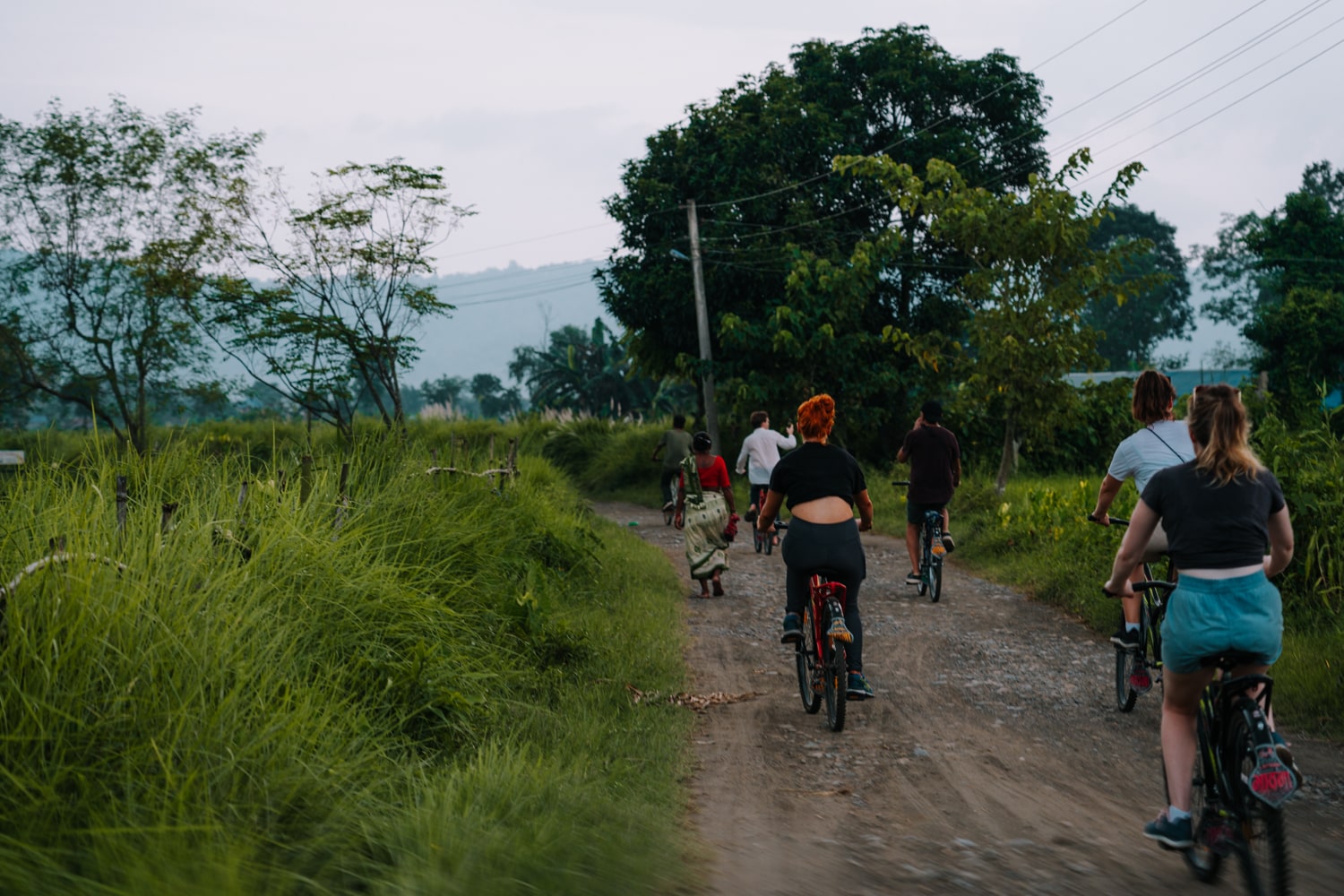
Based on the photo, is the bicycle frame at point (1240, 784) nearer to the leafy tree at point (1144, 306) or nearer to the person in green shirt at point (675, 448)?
the person in green shirt at point (675, 448)

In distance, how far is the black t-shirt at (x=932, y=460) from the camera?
Result: 11461 mm

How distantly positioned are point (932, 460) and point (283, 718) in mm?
8411

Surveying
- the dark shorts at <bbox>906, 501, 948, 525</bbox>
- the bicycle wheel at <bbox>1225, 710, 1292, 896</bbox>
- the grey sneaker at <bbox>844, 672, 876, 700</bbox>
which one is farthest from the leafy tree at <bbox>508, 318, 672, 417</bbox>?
the bicycle wheel at <bbox>1225, 710, 1292, 896</bbox>

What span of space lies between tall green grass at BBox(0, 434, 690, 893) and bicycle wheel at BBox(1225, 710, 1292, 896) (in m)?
1.94

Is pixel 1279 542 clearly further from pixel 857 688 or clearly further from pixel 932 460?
pixel 932 460

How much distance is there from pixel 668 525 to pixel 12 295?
18.5 meters

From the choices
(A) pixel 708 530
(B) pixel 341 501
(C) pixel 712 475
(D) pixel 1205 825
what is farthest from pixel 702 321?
(D) pixel 1205 825

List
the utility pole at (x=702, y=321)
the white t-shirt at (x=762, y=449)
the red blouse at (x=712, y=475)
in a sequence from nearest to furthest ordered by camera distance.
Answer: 1. the red blouse at (x=712, y=475)
2. the white t-shirt at (x=762, y=449)
3. the utility pole at (x=702, y=321)

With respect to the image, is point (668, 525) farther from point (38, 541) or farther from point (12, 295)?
point (12, 295)

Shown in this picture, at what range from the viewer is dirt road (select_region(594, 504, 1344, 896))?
170 inches

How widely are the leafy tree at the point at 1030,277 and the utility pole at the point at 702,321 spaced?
1017cm

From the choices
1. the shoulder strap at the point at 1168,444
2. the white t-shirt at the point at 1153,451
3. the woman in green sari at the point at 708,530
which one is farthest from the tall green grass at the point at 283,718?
the woman in green sari at the point at 708,530

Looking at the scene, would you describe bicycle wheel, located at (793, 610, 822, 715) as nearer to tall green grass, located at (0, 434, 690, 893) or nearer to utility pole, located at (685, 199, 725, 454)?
tall green grass, located at (0, 434, 690, 893)

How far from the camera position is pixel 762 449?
1530cm
